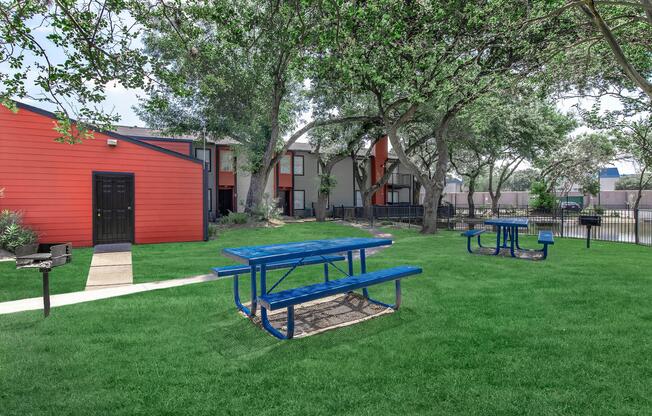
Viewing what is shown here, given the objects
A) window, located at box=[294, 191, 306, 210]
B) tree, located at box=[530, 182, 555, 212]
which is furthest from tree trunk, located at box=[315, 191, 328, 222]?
tree, located at box=[530, 182, 555, 212]

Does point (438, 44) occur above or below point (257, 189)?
above

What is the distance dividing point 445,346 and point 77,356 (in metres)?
3.77

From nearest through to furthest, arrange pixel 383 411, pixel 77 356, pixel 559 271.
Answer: pixel 383 411 < pixel 77 356 < pixel 559 271

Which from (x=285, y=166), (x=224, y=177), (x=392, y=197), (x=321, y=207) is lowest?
(x=321, y=207)

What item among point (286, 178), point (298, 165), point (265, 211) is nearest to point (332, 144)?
point (298, 165)

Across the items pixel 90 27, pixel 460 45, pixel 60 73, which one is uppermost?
pixel 460 45

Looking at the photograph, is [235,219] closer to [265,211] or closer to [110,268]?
[265,211]

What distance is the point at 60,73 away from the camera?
5379mm

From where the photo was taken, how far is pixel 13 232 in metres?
10.3

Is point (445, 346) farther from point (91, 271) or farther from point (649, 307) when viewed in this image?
point (91, 271)

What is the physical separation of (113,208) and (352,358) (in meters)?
12.3

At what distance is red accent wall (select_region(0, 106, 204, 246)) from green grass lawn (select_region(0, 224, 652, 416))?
8.32 meters


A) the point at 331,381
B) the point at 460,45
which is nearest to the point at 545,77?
the point at 460,45

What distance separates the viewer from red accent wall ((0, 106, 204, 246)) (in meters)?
11.3
